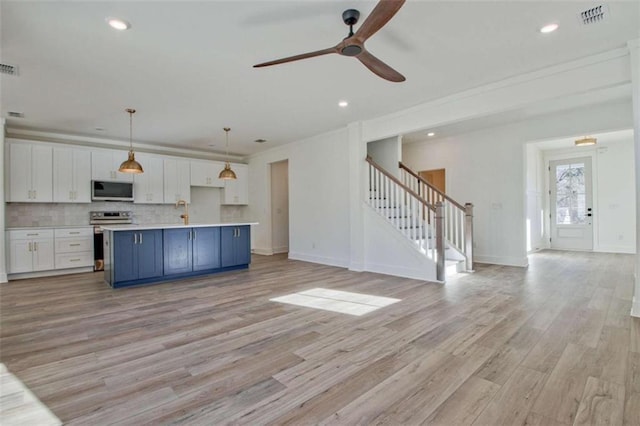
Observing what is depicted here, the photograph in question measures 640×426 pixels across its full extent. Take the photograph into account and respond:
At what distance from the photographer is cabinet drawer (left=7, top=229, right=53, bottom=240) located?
5328mm

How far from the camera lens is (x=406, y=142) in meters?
7.80

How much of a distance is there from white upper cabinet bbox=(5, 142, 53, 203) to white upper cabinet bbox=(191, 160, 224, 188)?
2730 mm

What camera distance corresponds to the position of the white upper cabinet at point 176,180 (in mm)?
7270

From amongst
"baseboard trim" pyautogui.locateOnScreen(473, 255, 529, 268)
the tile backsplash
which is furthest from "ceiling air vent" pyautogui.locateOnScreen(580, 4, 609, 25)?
the tile backsplash

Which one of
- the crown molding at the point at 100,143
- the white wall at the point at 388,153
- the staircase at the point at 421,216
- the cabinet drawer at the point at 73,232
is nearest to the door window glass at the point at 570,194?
the staircase at the point at 421,216

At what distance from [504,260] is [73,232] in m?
8.57

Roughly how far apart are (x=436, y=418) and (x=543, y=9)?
3.21m

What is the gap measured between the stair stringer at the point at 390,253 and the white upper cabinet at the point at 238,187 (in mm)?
4299

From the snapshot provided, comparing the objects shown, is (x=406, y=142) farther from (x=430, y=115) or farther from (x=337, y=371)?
(x=337, y=371)

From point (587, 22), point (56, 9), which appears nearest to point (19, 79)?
point (56, 9)

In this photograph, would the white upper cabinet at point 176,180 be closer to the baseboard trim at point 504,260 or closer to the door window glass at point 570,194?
the baseboard trim at point 504,260

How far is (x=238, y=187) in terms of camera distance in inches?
340

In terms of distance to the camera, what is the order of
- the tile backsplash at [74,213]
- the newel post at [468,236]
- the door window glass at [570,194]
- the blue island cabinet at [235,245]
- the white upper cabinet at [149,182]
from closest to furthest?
the newel post at [468,236] < the blue island cabinet at [235,245] < the tile backsplash at [74,213] < the white upper cabinet at [149,182] < the door window glass at [570,194]

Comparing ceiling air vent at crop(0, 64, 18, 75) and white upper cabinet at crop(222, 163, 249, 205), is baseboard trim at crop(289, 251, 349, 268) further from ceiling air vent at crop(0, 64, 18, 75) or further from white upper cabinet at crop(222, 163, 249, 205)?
ceiling air vent at crop(0, 64, 18, 75)
